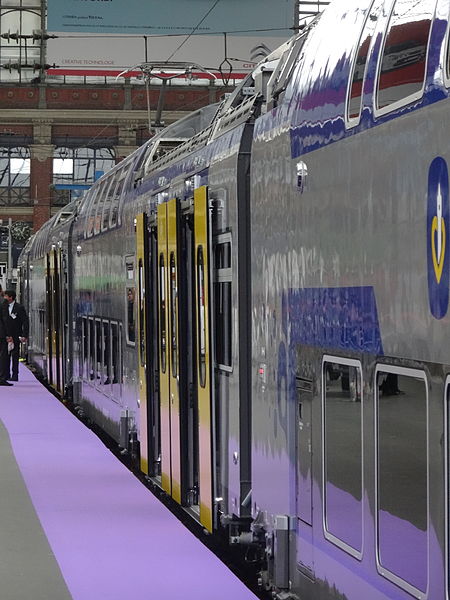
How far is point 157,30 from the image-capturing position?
38.3 m

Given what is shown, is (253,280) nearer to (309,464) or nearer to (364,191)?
(309,464)

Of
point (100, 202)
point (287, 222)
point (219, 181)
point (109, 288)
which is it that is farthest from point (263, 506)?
point (100, 202)

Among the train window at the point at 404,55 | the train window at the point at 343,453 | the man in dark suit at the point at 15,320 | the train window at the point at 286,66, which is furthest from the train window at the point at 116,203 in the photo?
→ the man in dark suit at the point at 15,320

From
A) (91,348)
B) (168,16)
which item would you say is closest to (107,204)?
(91,348)

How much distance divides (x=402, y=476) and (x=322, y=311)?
1419mm

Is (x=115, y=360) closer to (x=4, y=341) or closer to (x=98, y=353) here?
(x=98, y=353)

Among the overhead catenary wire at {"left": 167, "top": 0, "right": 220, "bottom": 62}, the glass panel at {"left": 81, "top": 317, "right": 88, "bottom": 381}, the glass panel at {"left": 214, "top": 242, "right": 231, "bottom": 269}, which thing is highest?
the overhead catenary wire at {"left": 167, "top": 0, "right": 220, "bottom": 62}

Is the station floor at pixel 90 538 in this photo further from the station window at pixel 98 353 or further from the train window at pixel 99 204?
the train window at pixel 99 204

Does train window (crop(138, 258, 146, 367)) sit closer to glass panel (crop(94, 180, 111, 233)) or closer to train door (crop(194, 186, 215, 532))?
train door (crop(194, 186, 215, 532))

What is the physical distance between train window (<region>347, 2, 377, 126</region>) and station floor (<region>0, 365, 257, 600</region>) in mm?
3091

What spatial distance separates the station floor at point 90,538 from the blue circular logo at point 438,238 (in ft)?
11.4

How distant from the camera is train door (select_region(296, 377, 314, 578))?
693 cm

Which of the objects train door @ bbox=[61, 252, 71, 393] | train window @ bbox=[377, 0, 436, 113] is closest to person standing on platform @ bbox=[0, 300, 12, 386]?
train door @ bbox=[61, 252, 71, 393]

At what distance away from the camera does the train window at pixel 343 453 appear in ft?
19.8
